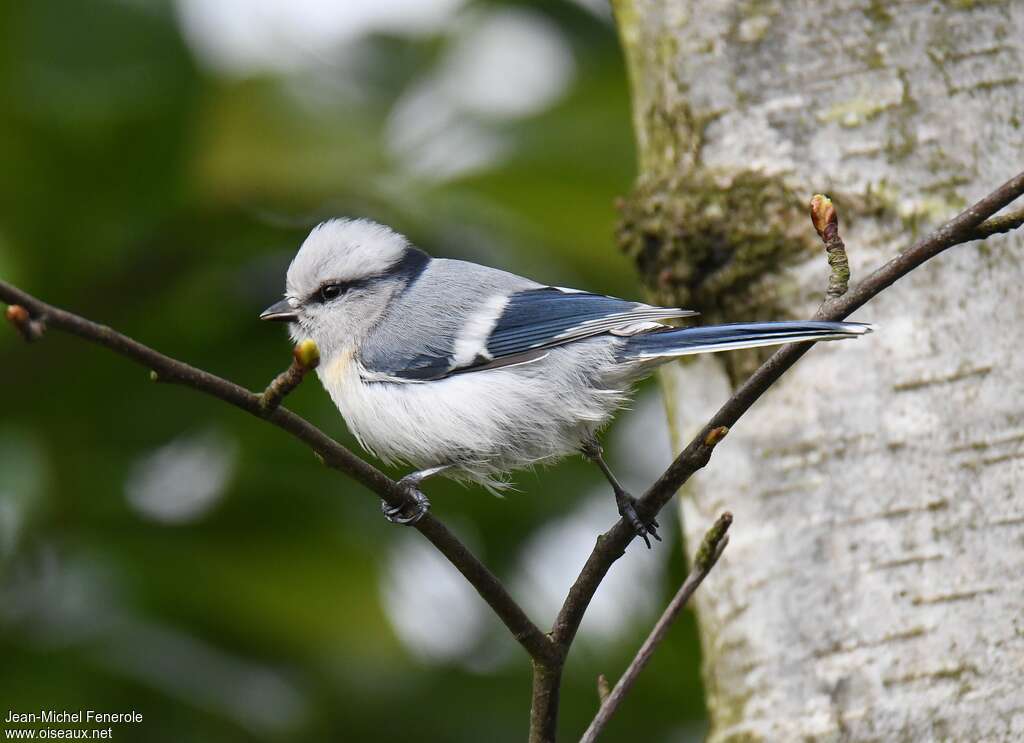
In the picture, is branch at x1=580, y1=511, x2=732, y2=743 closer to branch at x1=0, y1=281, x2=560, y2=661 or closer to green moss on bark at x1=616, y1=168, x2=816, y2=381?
branch at x1=0, y1=281, x2=560, y2=661

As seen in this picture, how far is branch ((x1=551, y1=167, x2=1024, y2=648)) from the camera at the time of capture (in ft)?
5.00

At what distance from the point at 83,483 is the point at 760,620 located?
6.23 ft

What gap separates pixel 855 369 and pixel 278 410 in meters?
1.28

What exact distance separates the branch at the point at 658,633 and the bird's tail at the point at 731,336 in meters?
0.28

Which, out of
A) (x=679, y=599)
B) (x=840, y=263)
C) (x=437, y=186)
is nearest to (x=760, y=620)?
(x=679, y=599)

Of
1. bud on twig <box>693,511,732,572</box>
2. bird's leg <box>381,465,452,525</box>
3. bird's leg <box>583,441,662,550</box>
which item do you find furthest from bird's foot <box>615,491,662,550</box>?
bird's leg <box>381,465,452,525</box>

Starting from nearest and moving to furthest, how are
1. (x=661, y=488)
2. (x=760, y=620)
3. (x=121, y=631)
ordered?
(x=661, y=488) < (x=760, y=620) < (x=121, y=631)

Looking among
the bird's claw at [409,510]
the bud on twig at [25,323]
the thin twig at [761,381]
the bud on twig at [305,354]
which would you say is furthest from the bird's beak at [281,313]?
the bud on twig at [25,323]

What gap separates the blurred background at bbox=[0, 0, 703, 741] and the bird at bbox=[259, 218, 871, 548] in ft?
2.52

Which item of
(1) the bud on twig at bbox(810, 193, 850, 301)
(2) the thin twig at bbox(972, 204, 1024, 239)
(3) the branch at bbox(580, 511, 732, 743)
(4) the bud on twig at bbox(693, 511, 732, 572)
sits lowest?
(3) the branch at bbox(580, 511, 732, 743)

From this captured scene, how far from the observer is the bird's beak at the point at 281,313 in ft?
8.98

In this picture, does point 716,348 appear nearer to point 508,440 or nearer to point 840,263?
point 840,263

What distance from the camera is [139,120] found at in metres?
3.45

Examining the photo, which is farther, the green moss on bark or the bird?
the green moss on bark
